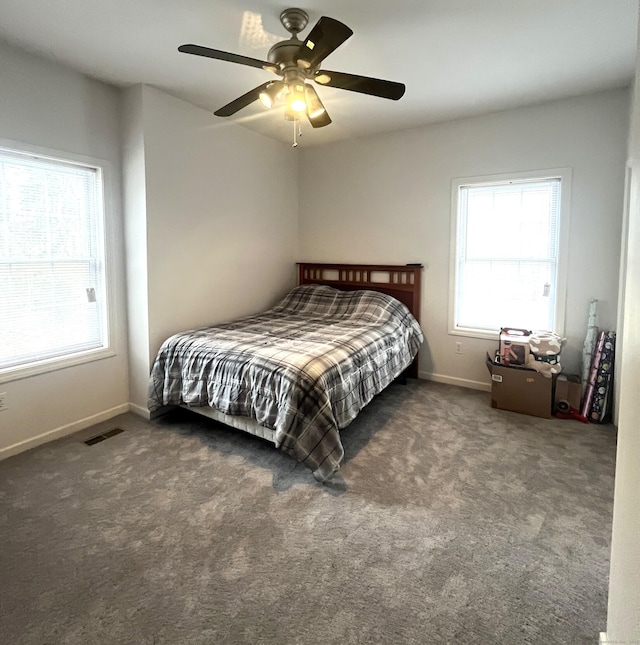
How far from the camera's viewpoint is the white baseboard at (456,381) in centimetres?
407

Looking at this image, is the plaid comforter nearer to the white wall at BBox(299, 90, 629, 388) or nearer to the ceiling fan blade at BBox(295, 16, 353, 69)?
the white wall at BBox(299, 90, 629, 388)

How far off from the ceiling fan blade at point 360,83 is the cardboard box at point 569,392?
2.66m

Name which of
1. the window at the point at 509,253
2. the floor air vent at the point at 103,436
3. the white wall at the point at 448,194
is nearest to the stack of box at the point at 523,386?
the white wall at the point at 448,194

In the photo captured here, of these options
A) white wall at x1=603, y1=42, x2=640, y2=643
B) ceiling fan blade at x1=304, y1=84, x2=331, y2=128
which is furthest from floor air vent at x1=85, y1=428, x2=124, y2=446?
white wall at x1=603, y1=42, x2=640, y2=643

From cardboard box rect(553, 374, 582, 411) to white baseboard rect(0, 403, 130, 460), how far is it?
12.0 ft

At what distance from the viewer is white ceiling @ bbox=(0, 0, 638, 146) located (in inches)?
87.7

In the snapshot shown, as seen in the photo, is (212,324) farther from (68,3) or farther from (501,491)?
(501,491)

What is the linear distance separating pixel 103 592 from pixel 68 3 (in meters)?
2.86

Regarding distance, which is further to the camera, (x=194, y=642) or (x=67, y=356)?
(x=67, y=356)

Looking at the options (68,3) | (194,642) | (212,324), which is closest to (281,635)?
(194,642)

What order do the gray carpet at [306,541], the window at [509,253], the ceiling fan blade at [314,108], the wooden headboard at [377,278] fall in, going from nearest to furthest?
the gray carpet at [306,541] < the ceiling fan blade at [314,108] < the window at [509,253] < the wooden headboard at [377,278]

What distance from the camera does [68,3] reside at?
7.17 ft

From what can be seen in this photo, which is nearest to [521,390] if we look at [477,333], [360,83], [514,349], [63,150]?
[514,349]

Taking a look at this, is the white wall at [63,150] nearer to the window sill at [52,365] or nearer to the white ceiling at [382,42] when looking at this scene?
the window sill at [52,365]
